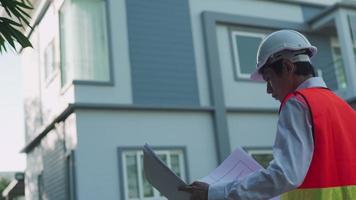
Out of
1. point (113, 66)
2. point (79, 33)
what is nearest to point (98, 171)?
point (113, 66)

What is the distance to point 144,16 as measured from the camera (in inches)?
445

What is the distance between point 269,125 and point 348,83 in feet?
6.75

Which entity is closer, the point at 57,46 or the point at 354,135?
the point at 354,135

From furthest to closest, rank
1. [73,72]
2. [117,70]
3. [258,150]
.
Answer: [258,150], [117,70], [73,72]

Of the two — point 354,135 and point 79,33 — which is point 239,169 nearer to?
point 354,135

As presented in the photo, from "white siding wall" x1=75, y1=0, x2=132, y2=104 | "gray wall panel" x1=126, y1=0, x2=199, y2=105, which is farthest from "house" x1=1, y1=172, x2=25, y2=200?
"gray wall panel" x1=126, y1=0, x2=199, y2=105

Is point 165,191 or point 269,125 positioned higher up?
point 269,125

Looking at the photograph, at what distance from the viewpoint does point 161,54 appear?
11250 mm

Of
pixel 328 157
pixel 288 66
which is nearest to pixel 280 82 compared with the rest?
pixel 288 66

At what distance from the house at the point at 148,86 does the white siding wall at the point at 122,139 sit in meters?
0.02

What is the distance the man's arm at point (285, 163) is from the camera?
73.7 inches

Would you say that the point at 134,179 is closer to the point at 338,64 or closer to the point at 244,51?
the point at 244,51

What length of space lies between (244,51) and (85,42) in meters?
3.53

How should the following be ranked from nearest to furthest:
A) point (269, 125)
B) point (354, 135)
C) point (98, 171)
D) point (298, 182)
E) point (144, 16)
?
point (298, 182) → point (354, 135) → point (98, 171) → point (144, 16) → point (269, 125)
